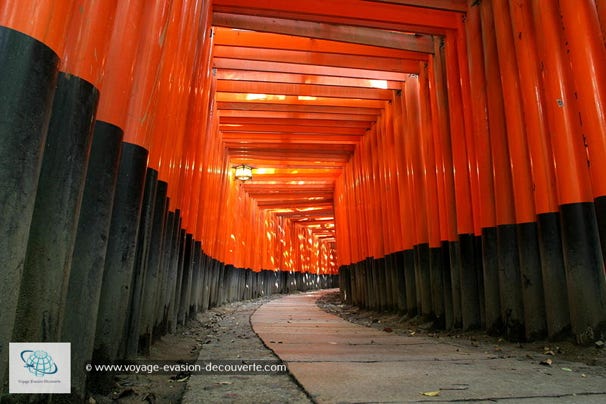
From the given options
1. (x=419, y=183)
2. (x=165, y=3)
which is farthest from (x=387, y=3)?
(x=165, y=3)

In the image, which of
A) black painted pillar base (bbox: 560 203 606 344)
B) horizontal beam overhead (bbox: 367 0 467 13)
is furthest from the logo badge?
horizontal beam overhead (bbox: 367 0 467 13)

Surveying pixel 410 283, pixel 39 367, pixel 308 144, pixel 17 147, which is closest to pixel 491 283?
pixel 410 283

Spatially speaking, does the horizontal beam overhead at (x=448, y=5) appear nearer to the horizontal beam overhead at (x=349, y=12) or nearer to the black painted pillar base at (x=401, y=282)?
the horizontal beam overhead at (x=349, y=12)

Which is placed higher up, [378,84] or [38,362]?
[378,84]

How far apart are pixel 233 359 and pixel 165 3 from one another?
2493 mm

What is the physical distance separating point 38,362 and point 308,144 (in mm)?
9289

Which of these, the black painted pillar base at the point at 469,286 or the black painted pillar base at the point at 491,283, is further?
the black painted pillar base at the point at 469,286

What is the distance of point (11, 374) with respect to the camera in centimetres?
138

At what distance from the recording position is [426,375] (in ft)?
7.54

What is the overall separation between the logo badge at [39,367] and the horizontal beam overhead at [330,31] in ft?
17.3

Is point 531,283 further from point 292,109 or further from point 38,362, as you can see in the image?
point 292,109

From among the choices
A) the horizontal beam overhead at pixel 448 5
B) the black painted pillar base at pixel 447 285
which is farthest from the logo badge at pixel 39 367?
the horizontal beam overhead at pixel 448 5

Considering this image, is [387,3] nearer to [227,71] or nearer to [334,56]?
[334,56]

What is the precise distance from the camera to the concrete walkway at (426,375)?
1849mm
